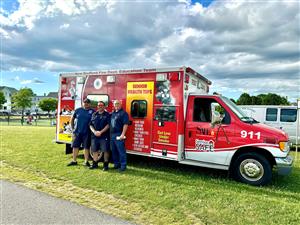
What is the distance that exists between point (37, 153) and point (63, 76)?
2898 mm

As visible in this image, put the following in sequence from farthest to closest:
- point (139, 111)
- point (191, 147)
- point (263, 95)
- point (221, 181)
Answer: point (263, 95) < point (139, 111) < point (191, 147) < point (221, 181)

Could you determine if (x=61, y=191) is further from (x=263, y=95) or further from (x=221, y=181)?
(x=263, y=95)

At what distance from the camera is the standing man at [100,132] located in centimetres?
730

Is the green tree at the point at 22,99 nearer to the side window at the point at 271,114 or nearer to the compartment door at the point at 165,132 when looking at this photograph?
the side window at the point at 271,114

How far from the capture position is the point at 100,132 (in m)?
7.27

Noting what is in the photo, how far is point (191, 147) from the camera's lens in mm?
6867

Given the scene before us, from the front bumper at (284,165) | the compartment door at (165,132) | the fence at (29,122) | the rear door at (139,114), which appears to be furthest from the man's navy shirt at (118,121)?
the fence at (29,122)

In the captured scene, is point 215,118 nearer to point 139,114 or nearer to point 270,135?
point 270,135

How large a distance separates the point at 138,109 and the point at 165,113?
88 centimetres

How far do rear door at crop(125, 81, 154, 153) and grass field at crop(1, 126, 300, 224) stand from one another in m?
0.72

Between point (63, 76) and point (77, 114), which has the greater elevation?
point (63, 76)

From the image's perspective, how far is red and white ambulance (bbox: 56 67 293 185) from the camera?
6.20m

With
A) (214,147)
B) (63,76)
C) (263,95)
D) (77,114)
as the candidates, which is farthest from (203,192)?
(263,95)

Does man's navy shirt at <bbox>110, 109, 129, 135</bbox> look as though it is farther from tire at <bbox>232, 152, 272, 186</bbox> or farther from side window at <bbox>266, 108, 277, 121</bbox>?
side window at <bbox>266, 108, 277, 121</bbox>
